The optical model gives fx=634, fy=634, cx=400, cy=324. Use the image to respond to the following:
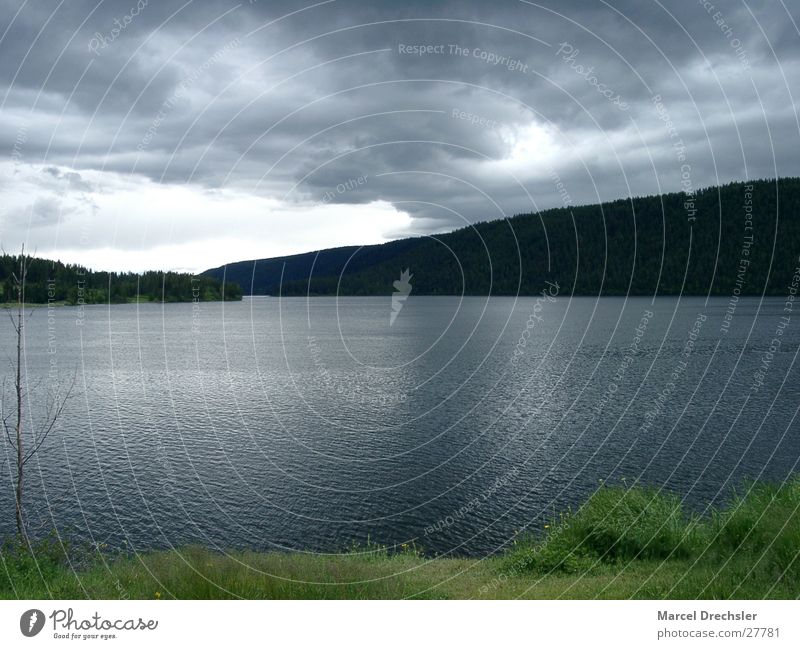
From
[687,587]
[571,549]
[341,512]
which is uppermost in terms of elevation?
[687,587]

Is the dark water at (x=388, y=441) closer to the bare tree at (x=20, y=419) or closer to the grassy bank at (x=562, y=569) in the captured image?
the bare tree at (x=20, y=419)

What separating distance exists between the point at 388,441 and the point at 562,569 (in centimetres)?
2972

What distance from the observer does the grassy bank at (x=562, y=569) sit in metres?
14.0

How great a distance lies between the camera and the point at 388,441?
158 ft

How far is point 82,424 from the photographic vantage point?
2096 inches

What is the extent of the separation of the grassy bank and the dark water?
9326 mm

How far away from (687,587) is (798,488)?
820 centimetres

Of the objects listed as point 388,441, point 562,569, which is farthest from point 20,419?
point 388,441

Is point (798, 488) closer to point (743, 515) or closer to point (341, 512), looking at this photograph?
point (743, 515)

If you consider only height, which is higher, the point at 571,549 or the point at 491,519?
the point at 571,549

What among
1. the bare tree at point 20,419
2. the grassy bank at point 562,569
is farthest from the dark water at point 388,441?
the grassy bank at point 562,569

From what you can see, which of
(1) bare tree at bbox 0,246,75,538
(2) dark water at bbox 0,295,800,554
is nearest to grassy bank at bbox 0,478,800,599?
(1) bare tree at bbox 0,246,75,538

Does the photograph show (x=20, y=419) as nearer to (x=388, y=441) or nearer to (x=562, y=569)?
(x=562, y=569)
